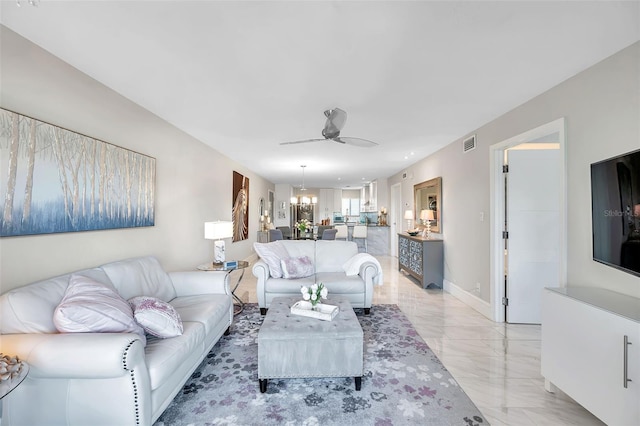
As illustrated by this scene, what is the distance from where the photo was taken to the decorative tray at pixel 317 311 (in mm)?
2298

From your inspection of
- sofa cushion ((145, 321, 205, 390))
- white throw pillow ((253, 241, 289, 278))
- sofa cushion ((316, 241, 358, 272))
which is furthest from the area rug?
sofa cushion ((316, 241, 358, 272))

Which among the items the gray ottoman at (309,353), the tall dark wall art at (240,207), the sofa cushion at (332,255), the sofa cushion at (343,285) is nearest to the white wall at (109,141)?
the tall dark wall art at (240,207)

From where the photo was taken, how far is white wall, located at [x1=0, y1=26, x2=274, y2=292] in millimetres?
1814

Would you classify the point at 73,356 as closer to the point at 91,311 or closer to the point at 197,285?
the point at 91,311

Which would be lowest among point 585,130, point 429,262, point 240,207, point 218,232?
point 429,262

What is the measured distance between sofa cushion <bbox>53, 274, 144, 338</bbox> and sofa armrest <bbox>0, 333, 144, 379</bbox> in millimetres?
143

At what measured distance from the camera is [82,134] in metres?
2.25

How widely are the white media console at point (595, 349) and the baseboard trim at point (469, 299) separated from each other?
149 cm

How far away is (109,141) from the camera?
2562 millimetres

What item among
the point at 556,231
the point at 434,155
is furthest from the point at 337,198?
the point at 556,231

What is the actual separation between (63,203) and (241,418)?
205cm

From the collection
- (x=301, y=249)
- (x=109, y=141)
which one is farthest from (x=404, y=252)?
(x=109, y=141)

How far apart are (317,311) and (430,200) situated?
3913 mm

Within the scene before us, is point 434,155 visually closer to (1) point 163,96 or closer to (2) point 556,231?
(2) point 556,231
